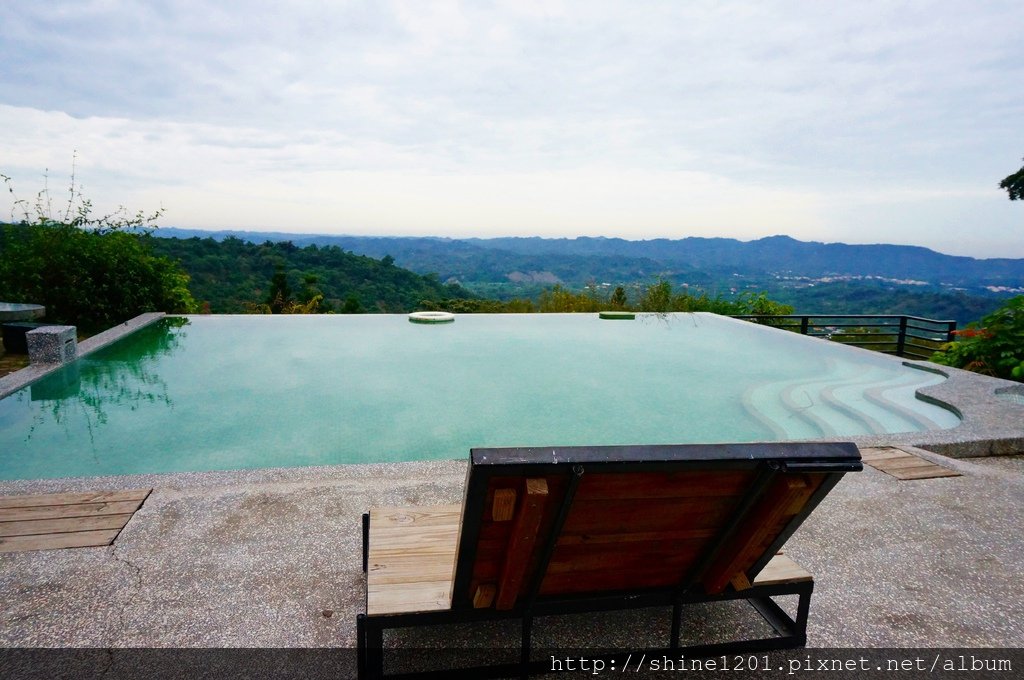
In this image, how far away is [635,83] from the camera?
873 centimetres

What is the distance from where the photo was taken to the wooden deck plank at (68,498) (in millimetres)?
2350

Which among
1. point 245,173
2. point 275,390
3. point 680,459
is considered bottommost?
point 275,390

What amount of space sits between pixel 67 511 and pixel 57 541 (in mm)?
261

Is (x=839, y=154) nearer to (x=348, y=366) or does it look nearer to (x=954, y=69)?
(x=954, y=69)

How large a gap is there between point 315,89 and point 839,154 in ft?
29.7

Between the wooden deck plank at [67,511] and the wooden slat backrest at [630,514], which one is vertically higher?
the wooden slat backrest at [630,514]

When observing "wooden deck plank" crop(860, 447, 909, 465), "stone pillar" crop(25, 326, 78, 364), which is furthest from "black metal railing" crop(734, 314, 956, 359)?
"stone pillar" crop(25, 326, 78, 364)

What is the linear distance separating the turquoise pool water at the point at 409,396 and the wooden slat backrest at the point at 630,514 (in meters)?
2.63

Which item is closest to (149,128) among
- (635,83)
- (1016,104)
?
(635,83)

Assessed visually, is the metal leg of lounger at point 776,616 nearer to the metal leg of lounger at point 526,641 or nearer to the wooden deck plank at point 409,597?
the metal leg of lounger at point 526,641

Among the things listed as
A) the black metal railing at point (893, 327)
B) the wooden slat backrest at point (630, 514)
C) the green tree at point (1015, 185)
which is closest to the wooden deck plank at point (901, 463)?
the wooden slat backrest at point (630, 514)

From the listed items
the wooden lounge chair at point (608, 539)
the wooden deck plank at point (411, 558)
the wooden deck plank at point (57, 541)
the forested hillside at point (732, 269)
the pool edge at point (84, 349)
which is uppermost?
the forested hillside at point (732, 269)

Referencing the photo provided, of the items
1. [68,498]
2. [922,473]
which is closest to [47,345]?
[68,498]

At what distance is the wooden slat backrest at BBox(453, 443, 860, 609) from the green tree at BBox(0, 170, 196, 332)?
8149 millimetres
